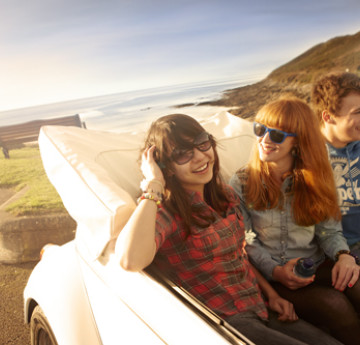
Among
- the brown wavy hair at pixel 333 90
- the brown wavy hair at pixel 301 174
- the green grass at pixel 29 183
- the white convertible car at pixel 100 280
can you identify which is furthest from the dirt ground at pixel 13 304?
the brown wavy hair at pixel 333 90

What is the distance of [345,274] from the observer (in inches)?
53.1

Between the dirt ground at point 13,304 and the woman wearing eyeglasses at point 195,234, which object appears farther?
the dirt ground at point 13,304

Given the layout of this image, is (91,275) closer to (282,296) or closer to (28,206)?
(282,296)

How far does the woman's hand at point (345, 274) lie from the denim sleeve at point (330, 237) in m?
0.06

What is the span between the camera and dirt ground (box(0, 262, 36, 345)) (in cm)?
249

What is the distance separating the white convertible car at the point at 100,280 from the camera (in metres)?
0.89

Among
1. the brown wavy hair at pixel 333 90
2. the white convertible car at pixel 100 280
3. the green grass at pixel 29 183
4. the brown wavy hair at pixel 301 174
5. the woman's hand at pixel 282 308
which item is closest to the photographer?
the white convertible car at pixel 100 280

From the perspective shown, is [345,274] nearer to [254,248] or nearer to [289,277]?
[289,277]

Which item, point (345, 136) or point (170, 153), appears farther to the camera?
point (345, 136)

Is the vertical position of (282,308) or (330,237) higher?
(330,237)

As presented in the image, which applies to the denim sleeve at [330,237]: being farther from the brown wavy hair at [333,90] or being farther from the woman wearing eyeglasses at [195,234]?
the brown wavy hair at [333,90]

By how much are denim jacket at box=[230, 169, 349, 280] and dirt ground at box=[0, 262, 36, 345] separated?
6.47 ft

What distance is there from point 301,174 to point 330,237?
1.03ft

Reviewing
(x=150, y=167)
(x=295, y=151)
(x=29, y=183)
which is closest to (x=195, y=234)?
(x=150, y=167)
